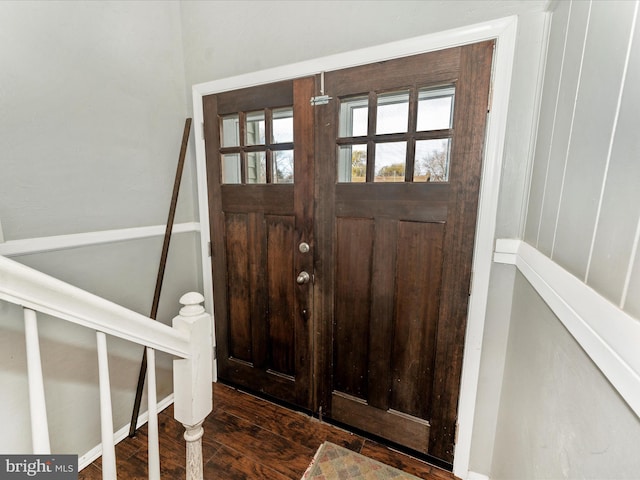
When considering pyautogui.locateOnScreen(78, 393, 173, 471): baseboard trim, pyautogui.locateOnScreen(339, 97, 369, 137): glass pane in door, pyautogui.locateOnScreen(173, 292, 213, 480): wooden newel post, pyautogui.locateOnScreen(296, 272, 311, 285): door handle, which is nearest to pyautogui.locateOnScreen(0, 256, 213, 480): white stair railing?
pyautogui.locateOnScreen(173, 292, 213, 480): wooden newel post

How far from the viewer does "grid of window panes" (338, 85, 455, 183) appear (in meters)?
1.31

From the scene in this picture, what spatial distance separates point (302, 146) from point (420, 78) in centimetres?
65

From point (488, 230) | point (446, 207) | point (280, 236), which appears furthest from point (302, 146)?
point (488, 230)

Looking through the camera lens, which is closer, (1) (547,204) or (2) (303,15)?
(1) (547,204)

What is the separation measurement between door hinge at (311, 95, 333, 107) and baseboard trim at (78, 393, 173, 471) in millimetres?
2068

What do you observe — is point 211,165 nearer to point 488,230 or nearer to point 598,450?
point 488,230

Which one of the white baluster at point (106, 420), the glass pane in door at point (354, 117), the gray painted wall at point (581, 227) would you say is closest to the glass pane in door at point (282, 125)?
the glass pane in door at point (354, 117)

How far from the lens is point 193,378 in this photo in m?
0.96

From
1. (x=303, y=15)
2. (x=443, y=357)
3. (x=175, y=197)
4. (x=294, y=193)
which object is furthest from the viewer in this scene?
(x=175, y=197)

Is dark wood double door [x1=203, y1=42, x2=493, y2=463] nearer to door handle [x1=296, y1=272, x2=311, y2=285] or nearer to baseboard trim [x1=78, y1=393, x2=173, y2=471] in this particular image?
door handle [x1=296, y1=272, x2=311, y2=285]

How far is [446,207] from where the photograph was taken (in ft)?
4.33

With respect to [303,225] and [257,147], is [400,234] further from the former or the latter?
[257,147]

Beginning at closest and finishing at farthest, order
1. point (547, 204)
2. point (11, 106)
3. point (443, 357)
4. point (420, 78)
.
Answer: point (547, 204) < point (11, 106) < point (420, 78) < point (443, 357)

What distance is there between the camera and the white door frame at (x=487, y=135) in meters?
1.17
